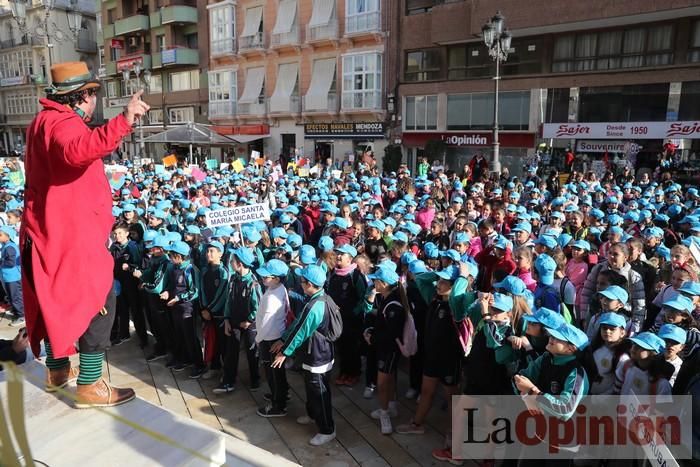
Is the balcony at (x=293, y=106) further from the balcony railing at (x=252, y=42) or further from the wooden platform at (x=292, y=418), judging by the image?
the wooden platform at (x=292, y=418)

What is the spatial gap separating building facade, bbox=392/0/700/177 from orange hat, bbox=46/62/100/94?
20.0 metres

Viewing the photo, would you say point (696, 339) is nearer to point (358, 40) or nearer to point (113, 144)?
point (113, 144)

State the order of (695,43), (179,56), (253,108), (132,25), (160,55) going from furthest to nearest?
(132,25) < (160,55) < (179,56) < (253,108) < (695,43)

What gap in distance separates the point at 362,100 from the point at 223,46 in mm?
12160

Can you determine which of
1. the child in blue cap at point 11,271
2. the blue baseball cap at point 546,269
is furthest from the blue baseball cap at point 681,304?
the child in blue cap at point 11,271

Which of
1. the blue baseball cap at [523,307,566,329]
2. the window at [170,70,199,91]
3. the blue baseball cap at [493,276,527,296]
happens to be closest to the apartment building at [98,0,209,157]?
the window at [170,70,199,91]

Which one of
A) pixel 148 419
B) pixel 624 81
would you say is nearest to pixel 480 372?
pixel 148 419

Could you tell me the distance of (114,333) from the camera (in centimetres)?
721

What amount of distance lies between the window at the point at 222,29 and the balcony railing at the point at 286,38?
3.91 metres

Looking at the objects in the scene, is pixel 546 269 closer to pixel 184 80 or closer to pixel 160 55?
pixel 184 80

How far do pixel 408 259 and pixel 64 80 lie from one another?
4150mm

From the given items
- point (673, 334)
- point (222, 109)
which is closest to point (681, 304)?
point (673, 334)

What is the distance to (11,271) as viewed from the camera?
7820 millimetres

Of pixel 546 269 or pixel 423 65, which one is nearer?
pixel 546 269
